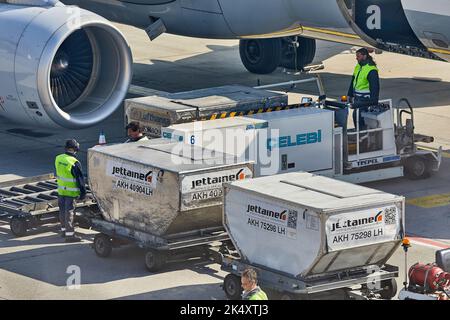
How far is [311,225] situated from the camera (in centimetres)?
1525

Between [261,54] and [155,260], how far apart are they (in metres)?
12.8

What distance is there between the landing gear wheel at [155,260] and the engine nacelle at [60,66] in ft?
14.8

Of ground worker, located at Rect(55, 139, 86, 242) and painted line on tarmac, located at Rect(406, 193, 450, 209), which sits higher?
ground worker, located at Rect(55, 139, 86, 242)

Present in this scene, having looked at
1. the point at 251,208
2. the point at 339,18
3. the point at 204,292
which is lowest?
the point at 204,292

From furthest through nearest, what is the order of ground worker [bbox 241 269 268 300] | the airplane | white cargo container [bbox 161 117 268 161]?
1. the airplane
2. white cargo container [bbox 161 117 268 161]
3. ground worker [bbox 241 269 268 300]

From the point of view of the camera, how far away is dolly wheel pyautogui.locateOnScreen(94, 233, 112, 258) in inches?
687

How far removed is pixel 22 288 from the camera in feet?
53.3

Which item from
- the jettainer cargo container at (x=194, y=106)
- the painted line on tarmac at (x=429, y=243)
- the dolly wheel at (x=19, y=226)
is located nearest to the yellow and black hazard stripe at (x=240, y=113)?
the jettainer cargo container at (x=194, y=106)

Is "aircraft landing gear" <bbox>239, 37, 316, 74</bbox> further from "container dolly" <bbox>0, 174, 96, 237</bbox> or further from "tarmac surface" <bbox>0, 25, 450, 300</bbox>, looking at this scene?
"container dolly" <bbox>0, 174, 96, 237</bbox>

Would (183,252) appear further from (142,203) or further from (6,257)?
(6,257)

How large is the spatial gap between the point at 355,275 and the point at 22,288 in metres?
4.08

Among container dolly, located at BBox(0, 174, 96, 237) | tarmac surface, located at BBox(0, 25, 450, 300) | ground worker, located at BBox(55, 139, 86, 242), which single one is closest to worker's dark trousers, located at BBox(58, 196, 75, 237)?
ground worker, located at BBox(55, 139, 86, 242)

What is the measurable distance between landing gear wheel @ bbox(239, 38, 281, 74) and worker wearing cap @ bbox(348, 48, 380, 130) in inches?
255
